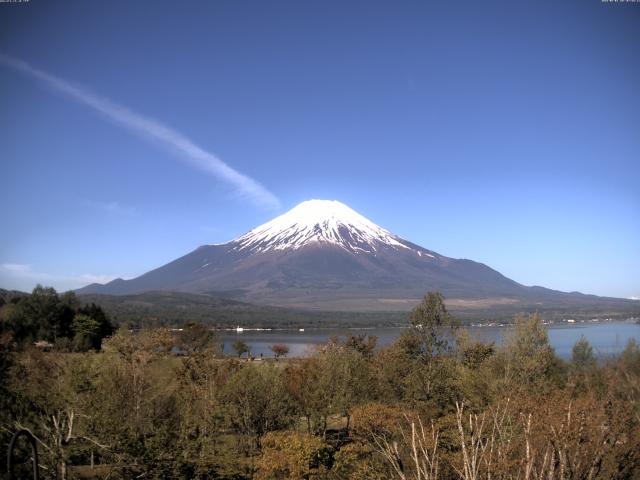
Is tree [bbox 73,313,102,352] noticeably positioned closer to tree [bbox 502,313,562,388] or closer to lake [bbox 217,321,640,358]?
lake [bbox 217,321,640,358]

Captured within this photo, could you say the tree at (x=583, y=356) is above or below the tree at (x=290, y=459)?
below

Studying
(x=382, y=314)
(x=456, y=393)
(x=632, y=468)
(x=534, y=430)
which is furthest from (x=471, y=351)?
(x=382, y=314)

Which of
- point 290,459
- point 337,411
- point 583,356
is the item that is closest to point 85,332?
point 337,411

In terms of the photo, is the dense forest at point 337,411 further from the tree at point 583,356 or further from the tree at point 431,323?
the tree at point 583,356

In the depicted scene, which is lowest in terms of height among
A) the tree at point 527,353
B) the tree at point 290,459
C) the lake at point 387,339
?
the lake at point 387,339

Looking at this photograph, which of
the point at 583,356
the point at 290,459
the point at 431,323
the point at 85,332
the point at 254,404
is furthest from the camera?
the point at 85,332

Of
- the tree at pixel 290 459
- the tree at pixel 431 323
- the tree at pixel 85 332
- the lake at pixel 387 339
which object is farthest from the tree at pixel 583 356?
the tree at pixel 85 332

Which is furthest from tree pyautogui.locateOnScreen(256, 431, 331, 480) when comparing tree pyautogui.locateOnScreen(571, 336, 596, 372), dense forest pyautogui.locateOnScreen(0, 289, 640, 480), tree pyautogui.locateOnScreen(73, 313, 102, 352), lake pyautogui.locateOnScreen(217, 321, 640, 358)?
tree pyautogui.locateOnScreen(73, 313, 102, 352)

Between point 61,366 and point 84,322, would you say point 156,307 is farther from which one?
point 61,366

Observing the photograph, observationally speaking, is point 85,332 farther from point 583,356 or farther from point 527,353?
point 583,356
